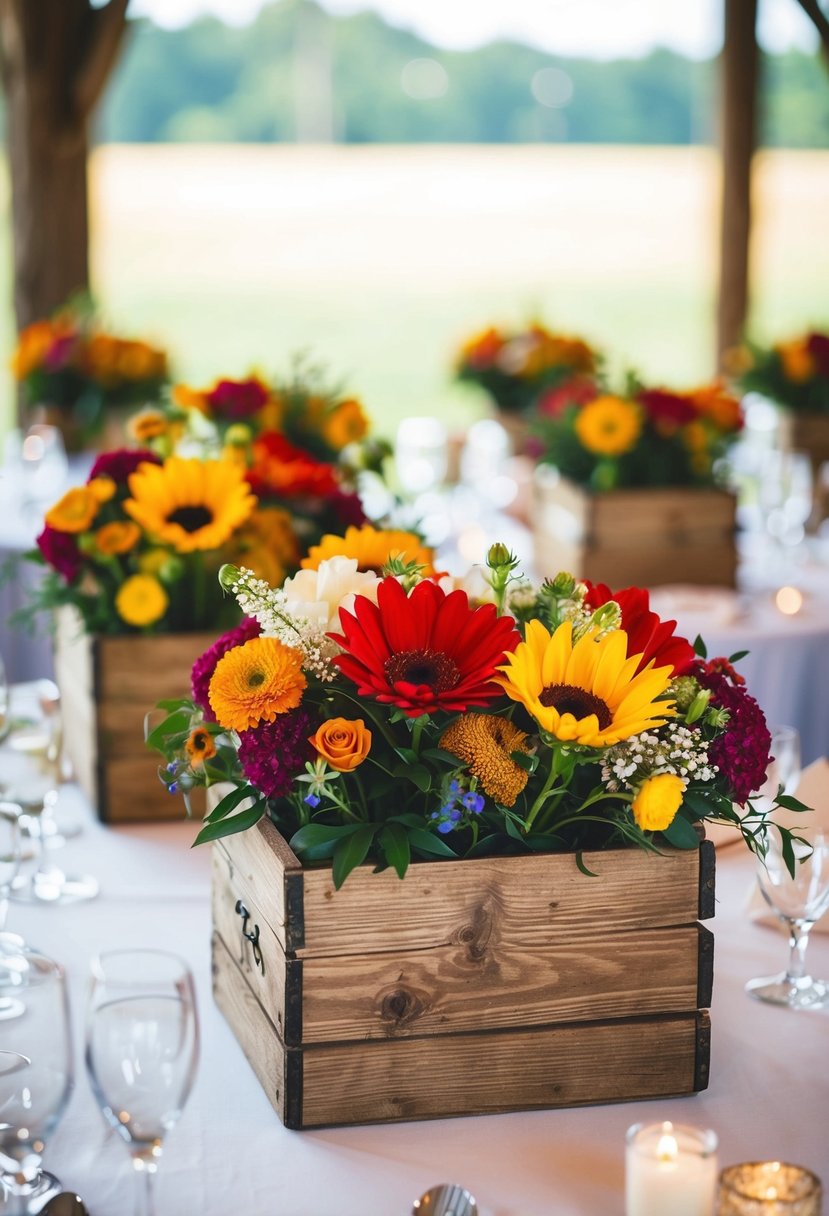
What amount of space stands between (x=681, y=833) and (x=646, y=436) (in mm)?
1972

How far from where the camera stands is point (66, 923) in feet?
Result: 4.59

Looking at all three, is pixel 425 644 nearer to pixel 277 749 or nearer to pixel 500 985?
A: pixel 277 749

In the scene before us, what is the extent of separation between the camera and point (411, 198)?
10984 mm

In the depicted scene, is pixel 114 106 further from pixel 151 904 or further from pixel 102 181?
pixel 151 904

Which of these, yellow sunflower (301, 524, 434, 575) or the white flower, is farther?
yellow sunflower (301, 524, 434, 575)

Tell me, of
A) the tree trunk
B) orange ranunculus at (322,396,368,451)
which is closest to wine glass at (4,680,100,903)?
orange ranunculus at (322,396,368,451)

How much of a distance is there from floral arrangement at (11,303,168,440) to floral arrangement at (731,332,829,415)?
1.73 metres

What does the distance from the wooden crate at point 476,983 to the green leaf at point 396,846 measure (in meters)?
0.02

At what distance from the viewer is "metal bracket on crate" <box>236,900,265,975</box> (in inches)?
43.8

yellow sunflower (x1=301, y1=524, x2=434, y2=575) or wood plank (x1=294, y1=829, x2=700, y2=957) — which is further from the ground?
yellow sunflower (x1=301, y1=524, x2=434, y2=575)

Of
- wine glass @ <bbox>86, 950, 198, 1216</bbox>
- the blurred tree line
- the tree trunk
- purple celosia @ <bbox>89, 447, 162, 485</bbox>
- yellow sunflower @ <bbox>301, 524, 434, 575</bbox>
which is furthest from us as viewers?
the blurred tree line

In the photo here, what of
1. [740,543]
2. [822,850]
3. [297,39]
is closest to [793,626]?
[740,543]

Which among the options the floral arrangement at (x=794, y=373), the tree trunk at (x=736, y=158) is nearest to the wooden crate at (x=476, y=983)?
the floral arrangement at (x=794, y=373)

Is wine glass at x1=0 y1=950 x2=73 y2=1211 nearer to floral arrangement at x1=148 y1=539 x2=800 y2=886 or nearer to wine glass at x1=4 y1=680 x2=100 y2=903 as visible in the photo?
floral arrangement at x1=148 y1=539 x2=800 y2=886
